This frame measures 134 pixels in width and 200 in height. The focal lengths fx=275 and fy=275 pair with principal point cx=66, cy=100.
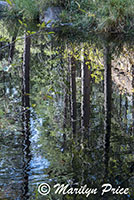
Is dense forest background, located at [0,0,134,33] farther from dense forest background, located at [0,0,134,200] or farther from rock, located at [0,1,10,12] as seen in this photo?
rock, located at [0,1,10,12]

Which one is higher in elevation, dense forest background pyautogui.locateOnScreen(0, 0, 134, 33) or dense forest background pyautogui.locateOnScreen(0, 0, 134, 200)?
dense forest background pyautogui.locateOnScreen(0, 0, 134, 33)

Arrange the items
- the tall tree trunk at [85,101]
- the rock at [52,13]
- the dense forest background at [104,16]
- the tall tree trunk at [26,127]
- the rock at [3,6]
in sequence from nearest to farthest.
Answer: the tall tree trunk at [26,127] < the tall tree trunk at [85,101] < the dense forest background at [104,16] < the rock at [52,13] < the rock at [3,6]

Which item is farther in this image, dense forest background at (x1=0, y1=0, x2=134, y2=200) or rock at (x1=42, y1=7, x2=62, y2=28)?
rock at (x1=42, y1=7, x2=62, y2=28)

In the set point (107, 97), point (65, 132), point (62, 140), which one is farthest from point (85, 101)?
point (62, 140)

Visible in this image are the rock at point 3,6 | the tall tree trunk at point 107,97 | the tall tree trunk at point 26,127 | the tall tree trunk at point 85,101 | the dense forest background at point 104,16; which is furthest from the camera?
the rock at point 3,6

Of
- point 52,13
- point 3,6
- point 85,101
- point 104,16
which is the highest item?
point 3,6

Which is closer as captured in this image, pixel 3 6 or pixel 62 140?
pixel 62 140

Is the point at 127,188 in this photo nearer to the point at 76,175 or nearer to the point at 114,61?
the point at 76,175

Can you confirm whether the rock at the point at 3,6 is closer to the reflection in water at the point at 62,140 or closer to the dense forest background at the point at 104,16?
the dense forest background at the point at 104,16

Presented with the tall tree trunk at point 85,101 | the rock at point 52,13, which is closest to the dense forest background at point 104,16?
the rock at point 52,13

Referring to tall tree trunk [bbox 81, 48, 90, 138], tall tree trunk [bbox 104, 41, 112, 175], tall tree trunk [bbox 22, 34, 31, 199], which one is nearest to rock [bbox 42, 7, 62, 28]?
tall tree trunk [bbox 104, 41, 112, 175]

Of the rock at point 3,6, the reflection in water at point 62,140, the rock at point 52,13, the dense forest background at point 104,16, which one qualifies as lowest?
the reflection in water at point 62,140

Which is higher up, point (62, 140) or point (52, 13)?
point (52, 13)

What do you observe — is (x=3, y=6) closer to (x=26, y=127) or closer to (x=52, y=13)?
(x=52, y=13)
